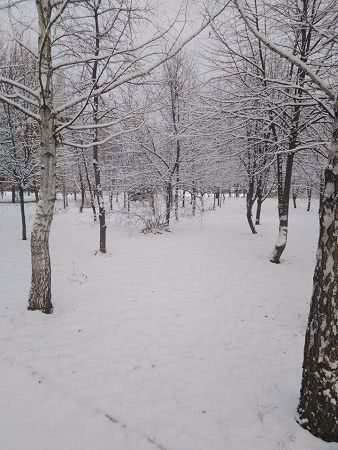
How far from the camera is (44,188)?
5.61 m

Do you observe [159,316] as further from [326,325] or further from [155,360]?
[326,325]

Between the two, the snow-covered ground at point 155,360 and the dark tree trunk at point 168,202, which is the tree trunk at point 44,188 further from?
the dark tree trunk at point 168,202

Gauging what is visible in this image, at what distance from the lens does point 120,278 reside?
8781mm

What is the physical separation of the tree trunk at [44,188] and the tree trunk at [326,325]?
4.60 meters

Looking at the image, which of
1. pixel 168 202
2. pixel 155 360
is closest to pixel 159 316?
pixel 155 360

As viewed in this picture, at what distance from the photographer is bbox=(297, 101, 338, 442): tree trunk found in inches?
112

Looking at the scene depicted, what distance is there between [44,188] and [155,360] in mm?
3588

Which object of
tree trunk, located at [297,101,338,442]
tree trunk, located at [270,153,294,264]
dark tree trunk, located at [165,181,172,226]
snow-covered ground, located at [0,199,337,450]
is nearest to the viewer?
tree trunk, located at [297,101,338,442]

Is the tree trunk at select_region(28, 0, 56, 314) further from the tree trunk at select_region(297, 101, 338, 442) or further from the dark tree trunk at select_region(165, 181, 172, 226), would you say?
the dark tree trunk at select_region(165, 181, 172, 226)

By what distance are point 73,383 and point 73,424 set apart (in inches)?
29.6

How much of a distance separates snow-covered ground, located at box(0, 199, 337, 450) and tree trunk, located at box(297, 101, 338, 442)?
251 millimetres

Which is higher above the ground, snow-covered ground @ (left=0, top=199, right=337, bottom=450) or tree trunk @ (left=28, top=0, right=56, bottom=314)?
tree trunk @ (left=28, top=0, right=56, bottom=314)

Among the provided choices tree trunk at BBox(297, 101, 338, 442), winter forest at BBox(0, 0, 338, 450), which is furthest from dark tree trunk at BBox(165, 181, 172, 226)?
tree trunk at BBox(297, 101, 338, 442)

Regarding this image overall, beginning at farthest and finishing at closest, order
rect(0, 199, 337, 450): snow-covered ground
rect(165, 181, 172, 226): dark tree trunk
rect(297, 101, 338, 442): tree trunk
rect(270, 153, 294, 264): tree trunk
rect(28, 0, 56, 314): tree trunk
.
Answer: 1. rect(165, 181, 172, 226): dark tree trunk
2. rect(270, 153, 294, 264): tree trunk
3. rect(28, 0, 56, 314): tree trunk
4. rect(0, 199, 337, 450): snow-covered ground
5. rect(297, 101, 338, 442): tree trunk
